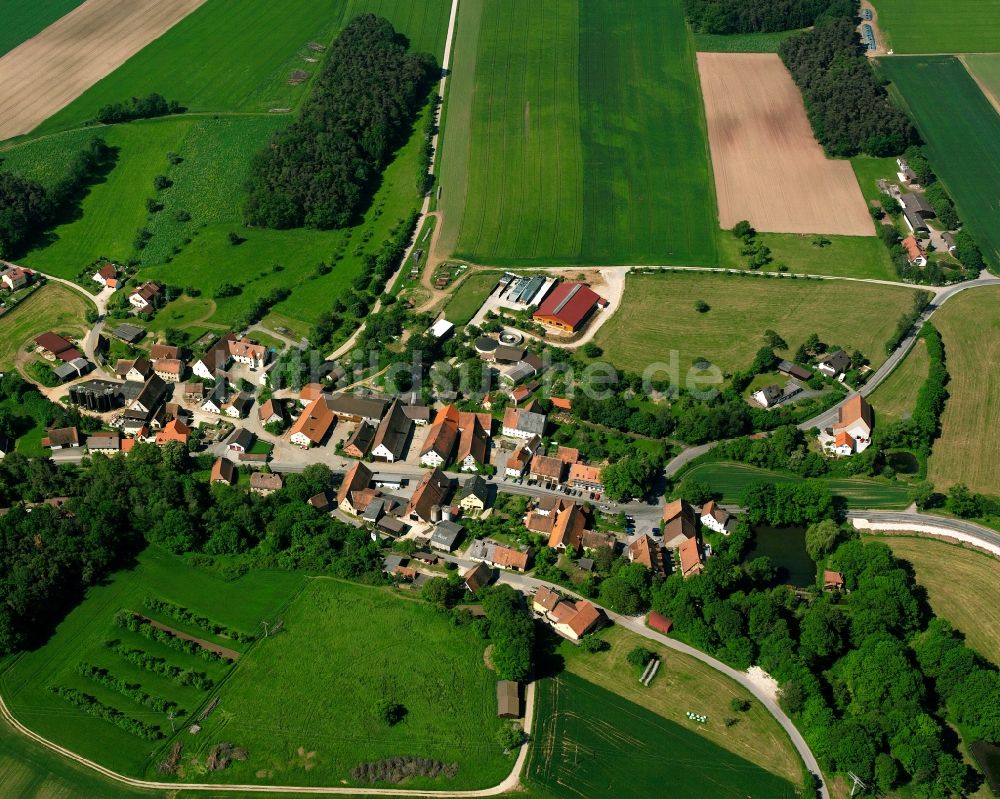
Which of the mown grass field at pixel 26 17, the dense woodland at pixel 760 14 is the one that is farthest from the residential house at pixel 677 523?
the mown grass field at pixel 26 17

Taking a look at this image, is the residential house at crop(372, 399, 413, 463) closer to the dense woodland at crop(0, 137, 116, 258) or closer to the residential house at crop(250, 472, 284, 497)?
the residential house at crop(250, 472, 284, 497)

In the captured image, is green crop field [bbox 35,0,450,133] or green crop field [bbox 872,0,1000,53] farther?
green crop field [bbox 872,0,1000,53]

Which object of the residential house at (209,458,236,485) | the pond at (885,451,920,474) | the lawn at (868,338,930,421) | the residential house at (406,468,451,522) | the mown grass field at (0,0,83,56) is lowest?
the pond at (885,451,920,474)

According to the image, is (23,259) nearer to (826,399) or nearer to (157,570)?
(157,570)

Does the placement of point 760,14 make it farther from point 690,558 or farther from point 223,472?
point 223,472

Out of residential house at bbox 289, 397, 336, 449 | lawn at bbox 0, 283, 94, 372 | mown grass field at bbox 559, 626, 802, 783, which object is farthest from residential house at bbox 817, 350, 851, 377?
lawn at bbox 0, 283, 94, 372

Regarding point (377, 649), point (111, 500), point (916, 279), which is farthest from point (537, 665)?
point (916, 279)
